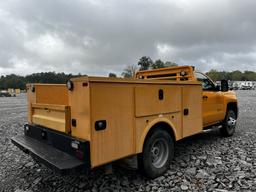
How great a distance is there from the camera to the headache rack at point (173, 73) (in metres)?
5.49

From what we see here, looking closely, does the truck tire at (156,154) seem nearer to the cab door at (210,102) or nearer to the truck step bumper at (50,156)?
the truck step bumper at (50,156)

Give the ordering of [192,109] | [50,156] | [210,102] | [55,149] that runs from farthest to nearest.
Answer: [210,102] → [192,109] → [55,149] → [50,156]

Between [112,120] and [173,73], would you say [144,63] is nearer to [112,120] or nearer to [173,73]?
[173,73]

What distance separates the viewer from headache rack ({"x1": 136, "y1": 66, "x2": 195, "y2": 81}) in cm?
549

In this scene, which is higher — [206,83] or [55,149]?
[206,83]

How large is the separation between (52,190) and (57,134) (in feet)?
3.14

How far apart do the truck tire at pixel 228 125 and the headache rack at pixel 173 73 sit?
2.23 metres

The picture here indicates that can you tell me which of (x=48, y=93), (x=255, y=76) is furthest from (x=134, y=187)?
(x=255, y=76)

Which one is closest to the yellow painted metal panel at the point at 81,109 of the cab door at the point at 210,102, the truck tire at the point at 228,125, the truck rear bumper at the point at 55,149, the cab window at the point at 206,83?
the truck rear bumper at the point at 55,149

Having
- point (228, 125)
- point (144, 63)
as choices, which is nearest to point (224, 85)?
point (228, 125)

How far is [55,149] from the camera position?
3.82 meters

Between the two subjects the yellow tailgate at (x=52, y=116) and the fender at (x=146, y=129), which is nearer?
the yellow tailgate at (x=52, y=116)

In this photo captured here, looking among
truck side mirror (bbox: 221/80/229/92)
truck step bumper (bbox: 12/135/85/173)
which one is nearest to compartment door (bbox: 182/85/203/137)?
truck side mirror (bbox: 221/80/229/92)

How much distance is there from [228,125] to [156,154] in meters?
3.56
